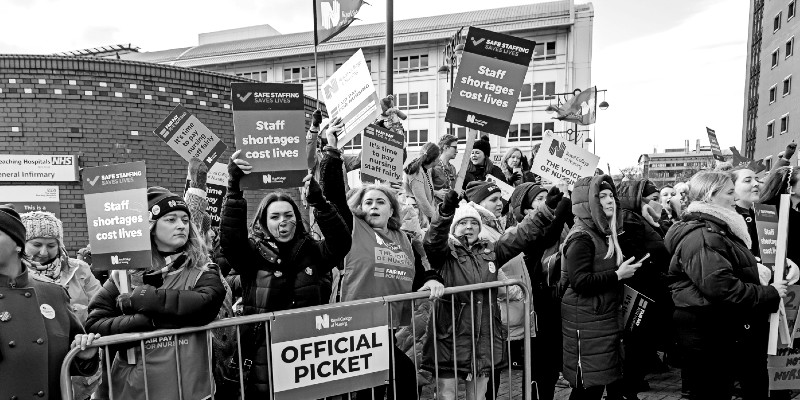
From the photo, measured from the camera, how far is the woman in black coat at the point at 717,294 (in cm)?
350

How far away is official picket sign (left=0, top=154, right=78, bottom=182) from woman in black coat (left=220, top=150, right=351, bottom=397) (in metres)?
7.78

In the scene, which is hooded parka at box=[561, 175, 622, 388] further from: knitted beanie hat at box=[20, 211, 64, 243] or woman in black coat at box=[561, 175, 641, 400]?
knitted beanie hat at box=[20, 211, 64, 243]

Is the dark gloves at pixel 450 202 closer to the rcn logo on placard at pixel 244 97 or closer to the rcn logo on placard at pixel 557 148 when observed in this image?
the rcn logo on placard at pixel 244 97

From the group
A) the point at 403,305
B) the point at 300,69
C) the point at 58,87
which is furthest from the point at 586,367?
the point at 300,69

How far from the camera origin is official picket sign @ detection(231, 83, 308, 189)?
318cm

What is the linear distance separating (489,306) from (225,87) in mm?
8854

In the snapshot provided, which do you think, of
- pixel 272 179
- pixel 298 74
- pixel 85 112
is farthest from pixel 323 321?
pixel 298 74

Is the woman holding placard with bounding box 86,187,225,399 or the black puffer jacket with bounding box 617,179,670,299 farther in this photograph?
the black puffer jacket with bounding box 617,179,670,299

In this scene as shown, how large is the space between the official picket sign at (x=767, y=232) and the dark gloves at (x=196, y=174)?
16.4 ft

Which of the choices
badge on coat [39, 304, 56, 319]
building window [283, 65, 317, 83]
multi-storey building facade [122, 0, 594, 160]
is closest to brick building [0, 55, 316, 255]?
badge on coat [39, 304, 56, 319]

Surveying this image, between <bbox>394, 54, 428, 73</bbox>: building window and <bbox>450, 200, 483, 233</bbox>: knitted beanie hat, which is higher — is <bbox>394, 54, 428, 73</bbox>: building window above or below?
above

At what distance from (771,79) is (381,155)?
45122 millimetres

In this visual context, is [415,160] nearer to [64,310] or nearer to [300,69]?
[64,310]

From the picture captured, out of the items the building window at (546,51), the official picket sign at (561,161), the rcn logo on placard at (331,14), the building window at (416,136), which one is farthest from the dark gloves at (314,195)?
the building window at (546,51)
